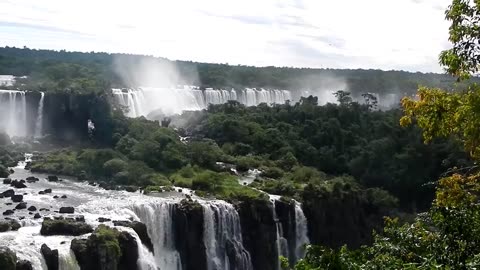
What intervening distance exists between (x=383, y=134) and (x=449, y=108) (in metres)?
Answer: 49.1

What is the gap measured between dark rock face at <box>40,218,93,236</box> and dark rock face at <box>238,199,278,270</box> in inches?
435

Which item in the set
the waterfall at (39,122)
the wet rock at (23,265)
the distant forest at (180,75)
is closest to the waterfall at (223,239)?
the wet rock at (23,265)

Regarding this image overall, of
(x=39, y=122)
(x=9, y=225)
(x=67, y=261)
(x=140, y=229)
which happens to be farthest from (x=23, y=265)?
(x=39, y=122)

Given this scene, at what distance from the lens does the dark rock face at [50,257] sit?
77.6 ft

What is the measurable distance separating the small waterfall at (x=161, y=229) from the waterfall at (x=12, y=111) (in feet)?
83.6

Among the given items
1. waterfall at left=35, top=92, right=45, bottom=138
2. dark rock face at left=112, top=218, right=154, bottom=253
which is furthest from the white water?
dark rock face at left=112, top=218, right=154, bottom=253

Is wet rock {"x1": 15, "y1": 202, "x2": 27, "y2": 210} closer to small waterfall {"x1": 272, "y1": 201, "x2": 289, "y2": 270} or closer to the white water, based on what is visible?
small waterfall {"x1": 272, "y1": 201, "x2": 289, "y2": 270}

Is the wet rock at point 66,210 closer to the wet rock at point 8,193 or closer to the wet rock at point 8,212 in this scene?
the wet rock at point 8,212

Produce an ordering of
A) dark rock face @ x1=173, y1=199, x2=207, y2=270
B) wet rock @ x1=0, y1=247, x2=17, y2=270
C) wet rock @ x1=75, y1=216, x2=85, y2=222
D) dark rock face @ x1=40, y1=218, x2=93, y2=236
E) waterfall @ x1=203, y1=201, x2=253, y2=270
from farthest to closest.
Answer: waterfall @ x1=203, y1=201, x2=253, y2=270
dark rock face @ x1=173, y1=199, x2=207, y2=270
wet rock @ x1=75, y1=216, x2=85, y2=222
dark rock face @ x1=40, y1=218, x2=93, y2=236
wet rock @ x1=0, y1=247, x2=17, y2=270

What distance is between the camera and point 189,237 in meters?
33.1

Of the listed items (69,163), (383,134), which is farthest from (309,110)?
(69,163)

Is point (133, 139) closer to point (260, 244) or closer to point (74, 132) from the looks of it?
point (74, 132)

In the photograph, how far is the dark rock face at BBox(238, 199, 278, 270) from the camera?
36.1m

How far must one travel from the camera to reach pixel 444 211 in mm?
8109
